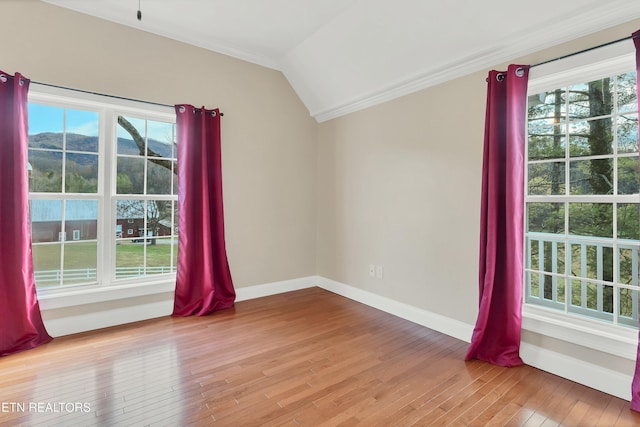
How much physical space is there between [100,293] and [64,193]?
39.2 inches

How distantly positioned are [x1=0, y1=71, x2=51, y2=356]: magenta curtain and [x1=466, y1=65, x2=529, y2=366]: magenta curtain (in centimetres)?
363

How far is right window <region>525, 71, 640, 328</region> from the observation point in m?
2.10

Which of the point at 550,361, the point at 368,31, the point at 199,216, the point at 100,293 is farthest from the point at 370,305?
the point at 368,31

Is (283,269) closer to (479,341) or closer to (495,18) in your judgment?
(479,341)

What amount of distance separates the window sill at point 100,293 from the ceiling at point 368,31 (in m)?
2.60

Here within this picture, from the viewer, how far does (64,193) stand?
2.89 meters

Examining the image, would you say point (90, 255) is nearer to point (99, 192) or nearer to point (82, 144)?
point (99, 192)

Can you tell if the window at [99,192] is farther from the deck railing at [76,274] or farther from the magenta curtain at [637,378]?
the magenta curtain at [637,378]

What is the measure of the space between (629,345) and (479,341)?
854 millimetres

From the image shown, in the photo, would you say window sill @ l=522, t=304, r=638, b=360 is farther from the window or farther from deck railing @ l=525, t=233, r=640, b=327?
the window

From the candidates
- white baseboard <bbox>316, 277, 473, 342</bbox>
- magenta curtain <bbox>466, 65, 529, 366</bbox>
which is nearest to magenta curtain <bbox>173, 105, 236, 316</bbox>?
white baseboard <bbox>316, 277, 473, 342</bbox>

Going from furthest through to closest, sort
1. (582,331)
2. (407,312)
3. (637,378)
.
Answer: (407,312) → (582,331) → (637,378)

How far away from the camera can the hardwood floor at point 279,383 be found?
178cm

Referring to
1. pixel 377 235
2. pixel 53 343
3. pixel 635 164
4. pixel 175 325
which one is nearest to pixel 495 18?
pixel 635 164
